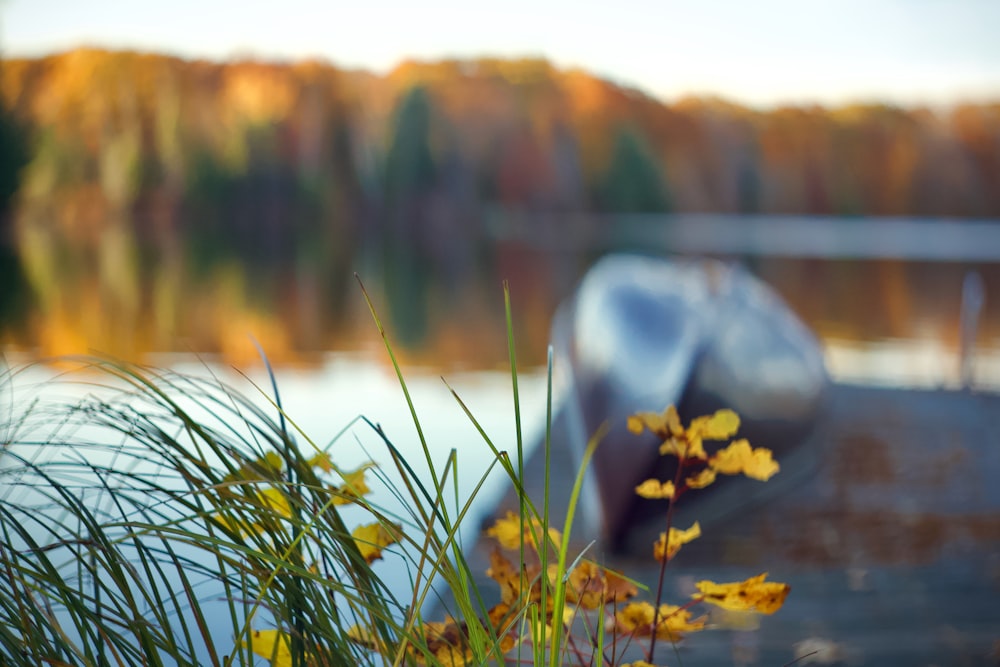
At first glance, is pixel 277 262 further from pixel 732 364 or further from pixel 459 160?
pixel 459 160

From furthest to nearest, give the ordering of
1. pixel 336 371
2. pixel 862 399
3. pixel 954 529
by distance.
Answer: pixel 336 371 → pixel 862 399 → pixel 954 529

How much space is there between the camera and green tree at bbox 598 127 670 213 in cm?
7144

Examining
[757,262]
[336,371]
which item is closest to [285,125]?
[757,262]

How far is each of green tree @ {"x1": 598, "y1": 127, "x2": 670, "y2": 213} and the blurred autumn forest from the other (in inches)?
6.4

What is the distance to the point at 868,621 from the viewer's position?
373 centimetres

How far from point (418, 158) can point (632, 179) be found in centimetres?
1573

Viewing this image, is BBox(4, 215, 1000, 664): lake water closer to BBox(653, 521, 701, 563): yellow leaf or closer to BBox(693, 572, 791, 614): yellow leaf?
BBox(653, 521, 701, 563): yellow leaf

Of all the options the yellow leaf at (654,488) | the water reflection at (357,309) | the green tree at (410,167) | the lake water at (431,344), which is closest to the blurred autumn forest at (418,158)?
the green tree at (410,167)

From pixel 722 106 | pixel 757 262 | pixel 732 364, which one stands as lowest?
pixel 757 262

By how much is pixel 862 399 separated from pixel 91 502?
7.00 m

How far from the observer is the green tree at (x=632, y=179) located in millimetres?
71438

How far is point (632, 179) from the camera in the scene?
2901 inches

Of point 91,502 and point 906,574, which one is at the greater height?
point 91,502

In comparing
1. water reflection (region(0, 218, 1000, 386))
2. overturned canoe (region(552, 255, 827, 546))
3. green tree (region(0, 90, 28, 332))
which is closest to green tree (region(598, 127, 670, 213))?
green tree (region(0, 90, 28, 332))
